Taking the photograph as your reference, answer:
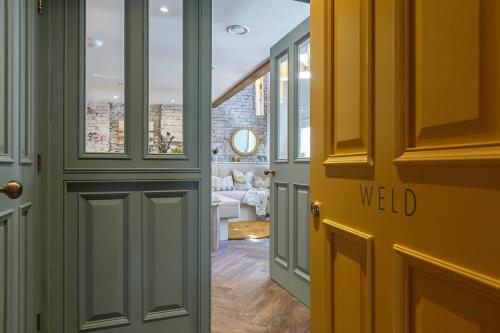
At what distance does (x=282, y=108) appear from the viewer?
289cm

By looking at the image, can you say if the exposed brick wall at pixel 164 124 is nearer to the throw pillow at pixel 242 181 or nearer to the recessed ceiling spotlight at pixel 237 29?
the recessed ceiling spotlight at pixel 237 29

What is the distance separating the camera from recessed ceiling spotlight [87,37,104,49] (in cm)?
171

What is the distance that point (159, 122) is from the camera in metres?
1.84

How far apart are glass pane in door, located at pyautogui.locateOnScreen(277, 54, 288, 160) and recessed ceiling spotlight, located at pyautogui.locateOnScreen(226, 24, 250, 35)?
74 centimetres

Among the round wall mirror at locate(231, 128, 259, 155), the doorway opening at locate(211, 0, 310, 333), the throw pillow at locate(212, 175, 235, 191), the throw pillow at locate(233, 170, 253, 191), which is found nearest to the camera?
the doorway opening at locate(211, 0, 310, 333)

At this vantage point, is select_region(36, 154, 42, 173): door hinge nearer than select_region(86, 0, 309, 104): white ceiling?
Yes

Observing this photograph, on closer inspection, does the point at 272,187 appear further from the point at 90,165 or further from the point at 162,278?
the point at 90,165

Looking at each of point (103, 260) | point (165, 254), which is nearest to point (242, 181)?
point (165, 254)

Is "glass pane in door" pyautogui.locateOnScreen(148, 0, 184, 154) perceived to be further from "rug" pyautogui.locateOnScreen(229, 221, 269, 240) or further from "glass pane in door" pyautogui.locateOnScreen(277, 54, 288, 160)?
"rug" pyautogui.locateOnScreen(229, 221, 269, 240)

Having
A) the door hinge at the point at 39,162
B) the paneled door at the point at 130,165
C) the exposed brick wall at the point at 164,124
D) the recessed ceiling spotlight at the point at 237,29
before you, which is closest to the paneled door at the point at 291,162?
the recessed ceiling spotlight at the point at 237,29

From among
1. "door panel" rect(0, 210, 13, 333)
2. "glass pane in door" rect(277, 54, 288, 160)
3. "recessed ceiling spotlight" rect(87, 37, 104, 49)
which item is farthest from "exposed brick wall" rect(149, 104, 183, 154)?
"glass pane in door" rect(277, 54, 288, 160)

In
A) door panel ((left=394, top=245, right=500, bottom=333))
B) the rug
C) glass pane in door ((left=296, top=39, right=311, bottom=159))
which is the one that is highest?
glass pane in door ((left=296, top=39, right=311, bottom=159))

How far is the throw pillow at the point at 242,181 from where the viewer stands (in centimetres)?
767

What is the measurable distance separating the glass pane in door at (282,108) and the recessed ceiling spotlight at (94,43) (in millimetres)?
1532
